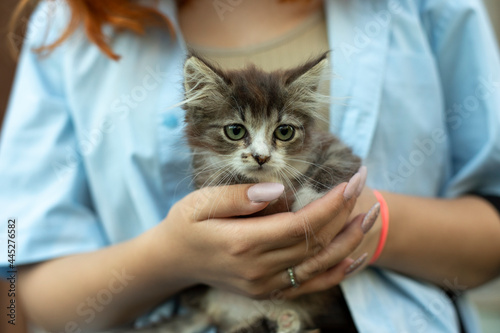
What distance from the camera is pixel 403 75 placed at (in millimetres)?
1191

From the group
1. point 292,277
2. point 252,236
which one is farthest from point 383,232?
point 252,236

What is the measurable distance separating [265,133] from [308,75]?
14 centimetres

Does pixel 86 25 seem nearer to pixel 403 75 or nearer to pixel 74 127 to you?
pixel 74 127

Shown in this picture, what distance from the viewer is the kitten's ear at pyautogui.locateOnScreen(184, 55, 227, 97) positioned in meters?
0.74

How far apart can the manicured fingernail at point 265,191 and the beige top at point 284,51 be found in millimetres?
204

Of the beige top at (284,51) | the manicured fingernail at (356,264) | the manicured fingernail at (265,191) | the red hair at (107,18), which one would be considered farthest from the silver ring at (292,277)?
the red hair at (107,18)

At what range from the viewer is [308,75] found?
29.7 inches

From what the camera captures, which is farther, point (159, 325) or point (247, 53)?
point (159, 325)

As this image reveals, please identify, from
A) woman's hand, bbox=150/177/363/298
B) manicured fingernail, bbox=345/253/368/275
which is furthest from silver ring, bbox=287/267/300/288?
manicured fingernail, bbox=345/253/368/275

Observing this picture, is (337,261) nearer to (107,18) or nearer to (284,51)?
(284,51)

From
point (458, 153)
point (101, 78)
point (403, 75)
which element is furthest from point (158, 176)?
point (458, 153)

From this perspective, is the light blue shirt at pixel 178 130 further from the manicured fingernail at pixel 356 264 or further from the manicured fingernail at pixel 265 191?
the manicured fingernail at pixel 265 191

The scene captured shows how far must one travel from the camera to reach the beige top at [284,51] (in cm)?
78

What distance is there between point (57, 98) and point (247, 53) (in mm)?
936
